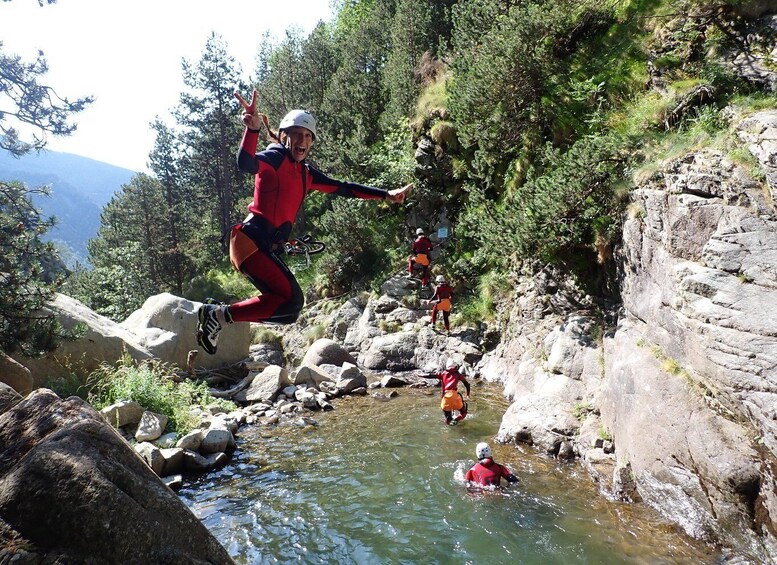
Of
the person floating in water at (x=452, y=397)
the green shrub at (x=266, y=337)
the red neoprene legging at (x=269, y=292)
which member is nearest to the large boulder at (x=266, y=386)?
the person floating in water at (x=452, y=397)

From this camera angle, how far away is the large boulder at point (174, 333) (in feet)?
46.6

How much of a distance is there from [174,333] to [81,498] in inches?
477

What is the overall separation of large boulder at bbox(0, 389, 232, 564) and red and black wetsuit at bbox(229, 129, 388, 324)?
4.87ft

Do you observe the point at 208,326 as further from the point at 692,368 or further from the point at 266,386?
the point at 266,386

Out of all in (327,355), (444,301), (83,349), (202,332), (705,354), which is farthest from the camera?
(327,355)

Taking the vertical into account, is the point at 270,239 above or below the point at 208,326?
above

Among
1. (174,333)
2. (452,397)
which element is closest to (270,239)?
(452,397)

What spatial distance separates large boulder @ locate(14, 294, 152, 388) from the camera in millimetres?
11148

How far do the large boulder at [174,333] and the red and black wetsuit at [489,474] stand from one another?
29.7 feet

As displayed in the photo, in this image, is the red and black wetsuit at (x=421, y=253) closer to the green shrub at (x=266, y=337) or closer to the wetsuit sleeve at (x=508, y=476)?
the green shrub at (x=266, y=337)

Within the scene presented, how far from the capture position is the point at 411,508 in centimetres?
748

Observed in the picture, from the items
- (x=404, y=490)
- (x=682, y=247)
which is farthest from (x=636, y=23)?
(x=404, y=490)

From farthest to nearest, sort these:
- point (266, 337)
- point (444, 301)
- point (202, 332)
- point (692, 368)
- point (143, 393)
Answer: point (266, 337) < point (444, 301) < point (143, 393) < point (692, 368) < point (202, 332)

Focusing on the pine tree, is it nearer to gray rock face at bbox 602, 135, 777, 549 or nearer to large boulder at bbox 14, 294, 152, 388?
large boulder at bbox 14, 294, 152, 388
